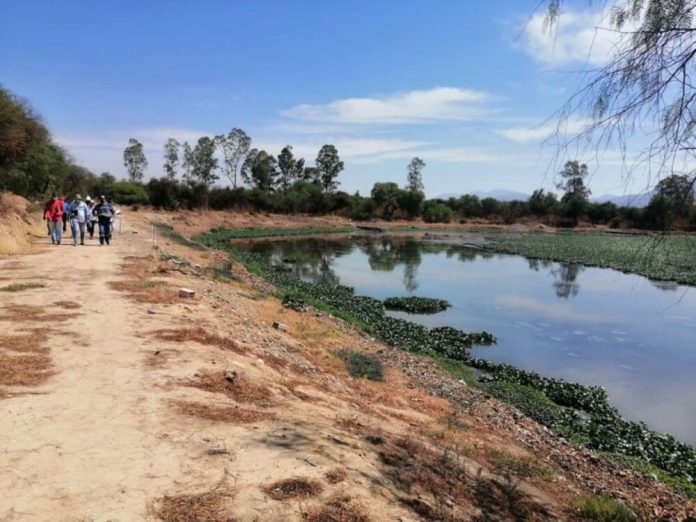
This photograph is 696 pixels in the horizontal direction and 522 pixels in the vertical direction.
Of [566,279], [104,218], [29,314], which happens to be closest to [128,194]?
[104,218]

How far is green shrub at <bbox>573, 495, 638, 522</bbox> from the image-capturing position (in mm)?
6719

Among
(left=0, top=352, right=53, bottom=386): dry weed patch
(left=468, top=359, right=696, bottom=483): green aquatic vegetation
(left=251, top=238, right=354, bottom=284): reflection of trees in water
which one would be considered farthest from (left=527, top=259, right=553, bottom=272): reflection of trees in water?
(left=0, top=352, right=53, bottom=386): dry weed patch

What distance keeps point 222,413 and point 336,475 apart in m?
1.93

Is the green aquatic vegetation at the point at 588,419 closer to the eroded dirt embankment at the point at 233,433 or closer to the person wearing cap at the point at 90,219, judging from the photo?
the eroded dirt embankment at the point at 233,433

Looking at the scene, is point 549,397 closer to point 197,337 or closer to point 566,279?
point 197,337

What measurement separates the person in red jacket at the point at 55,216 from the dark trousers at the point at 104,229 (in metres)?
1.55

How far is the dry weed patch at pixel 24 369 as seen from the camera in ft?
22.0

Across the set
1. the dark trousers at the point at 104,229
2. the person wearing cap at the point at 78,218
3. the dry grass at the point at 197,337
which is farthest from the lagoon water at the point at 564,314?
the person wearing cap at the point at 78,218

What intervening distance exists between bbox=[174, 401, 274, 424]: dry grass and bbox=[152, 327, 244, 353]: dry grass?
114 inches

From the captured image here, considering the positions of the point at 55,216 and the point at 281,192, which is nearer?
the point at 55,216

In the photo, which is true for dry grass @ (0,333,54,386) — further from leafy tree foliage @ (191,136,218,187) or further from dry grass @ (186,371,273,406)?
leafy tree foliage @ (191,136,218,187)

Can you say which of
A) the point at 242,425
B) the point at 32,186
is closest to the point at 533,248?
the point at 32,186

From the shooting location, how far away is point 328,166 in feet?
342

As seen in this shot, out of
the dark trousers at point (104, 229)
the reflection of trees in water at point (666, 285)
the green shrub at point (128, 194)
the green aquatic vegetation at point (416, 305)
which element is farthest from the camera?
the green shrub at point (128, 194)
